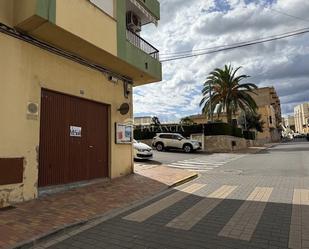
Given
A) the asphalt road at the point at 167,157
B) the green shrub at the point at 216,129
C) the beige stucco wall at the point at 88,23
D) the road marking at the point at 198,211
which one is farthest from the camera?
the green shrub at the point at 216,129

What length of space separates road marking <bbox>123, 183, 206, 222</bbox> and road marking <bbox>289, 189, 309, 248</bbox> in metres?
3.03

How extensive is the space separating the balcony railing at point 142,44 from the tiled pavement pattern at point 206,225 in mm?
6880

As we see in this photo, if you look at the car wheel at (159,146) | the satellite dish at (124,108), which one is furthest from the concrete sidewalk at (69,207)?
the car wheel at (159,146)

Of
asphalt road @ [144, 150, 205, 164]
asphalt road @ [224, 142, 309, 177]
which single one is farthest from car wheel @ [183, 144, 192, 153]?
asphalt road @ [224, 142, 309, 177]

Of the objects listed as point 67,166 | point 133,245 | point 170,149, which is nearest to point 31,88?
point 67,166

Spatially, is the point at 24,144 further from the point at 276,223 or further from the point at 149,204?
the point at 276,223

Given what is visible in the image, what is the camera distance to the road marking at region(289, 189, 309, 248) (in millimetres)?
5379

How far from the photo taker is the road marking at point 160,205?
7.28 m

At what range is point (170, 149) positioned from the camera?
103ft

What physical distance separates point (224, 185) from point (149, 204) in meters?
3.90

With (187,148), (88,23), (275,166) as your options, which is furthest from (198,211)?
(187,148)

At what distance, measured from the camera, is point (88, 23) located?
9969mm

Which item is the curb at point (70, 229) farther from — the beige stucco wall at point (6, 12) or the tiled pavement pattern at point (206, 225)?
the beige stucco wall at point (6, 12)

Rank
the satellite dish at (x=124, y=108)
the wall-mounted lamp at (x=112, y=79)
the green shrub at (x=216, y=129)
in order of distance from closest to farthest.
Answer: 1. the wall-mounted lamp at (x=112, y=79)
2. the satellite dish at (x=124, y=108)
3. the green shrub at (x=216, y=129)
